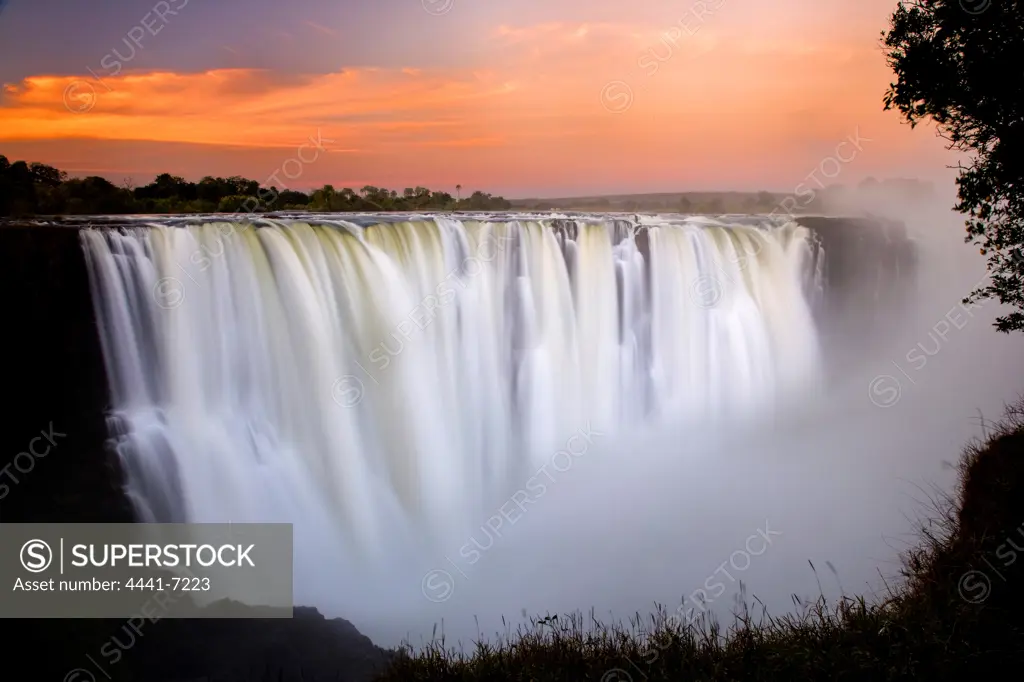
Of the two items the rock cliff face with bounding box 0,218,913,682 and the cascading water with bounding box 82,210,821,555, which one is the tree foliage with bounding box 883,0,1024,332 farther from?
the rock cliff face with bounding box 0,218,913,682

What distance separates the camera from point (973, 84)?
529 cm

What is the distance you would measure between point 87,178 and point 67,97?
1093mm

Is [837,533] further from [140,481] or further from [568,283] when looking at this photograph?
[140,481]

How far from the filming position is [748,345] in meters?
11.9

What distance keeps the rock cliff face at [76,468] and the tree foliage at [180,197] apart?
1.67m

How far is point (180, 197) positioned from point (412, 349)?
4.10 m

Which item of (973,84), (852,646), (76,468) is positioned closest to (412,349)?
(76,468)

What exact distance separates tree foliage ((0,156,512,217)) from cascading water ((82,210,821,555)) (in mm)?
2115

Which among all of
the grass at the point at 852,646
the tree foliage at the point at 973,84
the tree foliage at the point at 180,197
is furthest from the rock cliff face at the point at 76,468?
the tree foliage at the point at 973,84

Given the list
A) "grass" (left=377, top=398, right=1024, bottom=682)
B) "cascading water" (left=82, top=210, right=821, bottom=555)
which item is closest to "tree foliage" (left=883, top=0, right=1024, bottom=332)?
"grass" (left=377, top=398, right=1024, bottom=682)

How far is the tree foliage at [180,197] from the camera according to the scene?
337 inches

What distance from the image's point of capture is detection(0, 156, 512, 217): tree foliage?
8.56 meters

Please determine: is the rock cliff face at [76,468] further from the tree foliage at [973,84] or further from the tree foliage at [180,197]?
the tree foliage at [973,84]

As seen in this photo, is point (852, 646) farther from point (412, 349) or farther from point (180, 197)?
point (180, 197)
